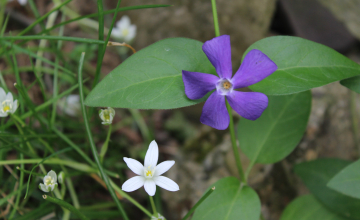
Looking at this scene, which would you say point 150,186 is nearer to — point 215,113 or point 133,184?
point 133,184

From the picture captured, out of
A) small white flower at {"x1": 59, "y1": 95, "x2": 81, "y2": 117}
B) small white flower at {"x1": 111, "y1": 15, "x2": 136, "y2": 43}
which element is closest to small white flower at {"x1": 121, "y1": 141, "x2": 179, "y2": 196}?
small white flower at {"x1": 59, "y1": 95, "x2": 81, "y2": 117}

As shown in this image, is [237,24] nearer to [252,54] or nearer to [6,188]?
[252,54]

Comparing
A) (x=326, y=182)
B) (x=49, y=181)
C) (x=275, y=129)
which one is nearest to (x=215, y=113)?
(x=275, y=129)

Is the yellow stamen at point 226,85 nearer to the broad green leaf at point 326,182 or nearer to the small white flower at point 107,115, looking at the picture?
the small white flower at point 107,115

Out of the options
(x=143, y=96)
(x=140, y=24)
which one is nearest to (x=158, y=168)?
(x=143, y=96)

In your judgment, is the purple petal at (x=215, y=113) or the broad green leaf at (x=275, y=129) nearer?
the purple petal at (x=215, y=113)

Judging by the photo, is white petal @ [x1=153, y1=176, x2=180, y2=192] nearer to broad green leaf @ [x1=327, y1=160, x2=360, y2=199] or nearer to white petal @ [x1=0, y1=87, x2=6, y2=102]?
broad green leaf @ [x1=327, y1=160, x2=360, y2=199]

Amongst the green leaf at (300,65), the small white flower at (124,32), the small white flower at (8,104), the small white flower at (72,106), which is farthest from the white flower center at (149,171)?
the small white flower at (124,32)
